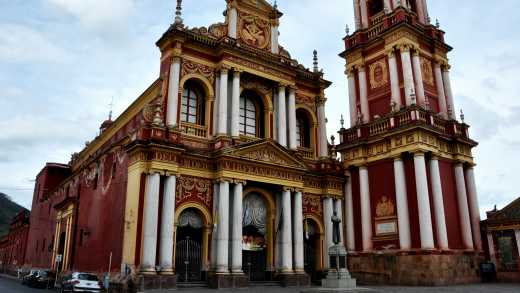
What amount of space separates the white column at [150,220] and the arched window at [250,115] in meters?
6.99

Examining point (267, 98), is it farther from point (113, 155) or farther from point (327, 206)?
point (113, 155)

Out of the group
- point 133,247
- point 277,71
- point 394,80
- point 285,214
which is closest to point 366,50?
point 394,80

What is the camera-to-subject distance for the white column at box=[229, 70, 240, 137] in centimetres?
2206

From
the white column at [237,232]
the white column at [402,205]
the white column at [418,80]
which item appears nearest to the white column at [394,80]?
the white column at [418,80]

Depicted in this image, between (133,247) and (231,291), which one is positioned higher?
(133,247)

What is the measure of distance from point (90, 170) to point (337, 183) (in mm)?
15023

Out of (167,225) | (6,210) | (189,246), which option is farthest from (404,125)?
(6,210)

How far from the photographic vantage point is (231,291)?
17875mm

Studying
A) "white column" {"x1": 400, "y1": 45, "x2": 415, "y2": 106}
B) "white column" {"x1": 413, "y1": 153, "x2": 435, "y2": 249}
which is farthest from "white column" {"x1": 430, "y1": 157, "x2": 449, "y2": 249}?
"white column" {"x1": 400, "y1": 45, "x2": 415, "y2": 106}

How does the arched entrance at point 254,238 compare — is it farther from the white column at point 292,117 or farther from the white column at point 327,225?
the white column at point 327,225

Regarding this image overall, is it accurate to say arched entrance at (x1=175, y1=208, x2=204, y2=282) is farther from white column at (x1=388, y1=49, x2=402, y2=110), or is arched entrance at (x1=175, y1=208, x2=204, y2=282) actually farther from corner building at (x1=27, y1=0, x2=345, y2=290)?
white column at (x1=388, y1=49, x2=402, y2=110)

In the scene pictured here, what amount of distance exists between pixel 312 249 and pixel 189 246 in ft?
25.1

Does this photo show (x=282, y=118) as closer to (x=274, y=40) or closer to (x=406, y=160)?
Answer: (x=274, y=40)

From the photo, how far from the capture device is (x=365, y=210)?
946 inches
